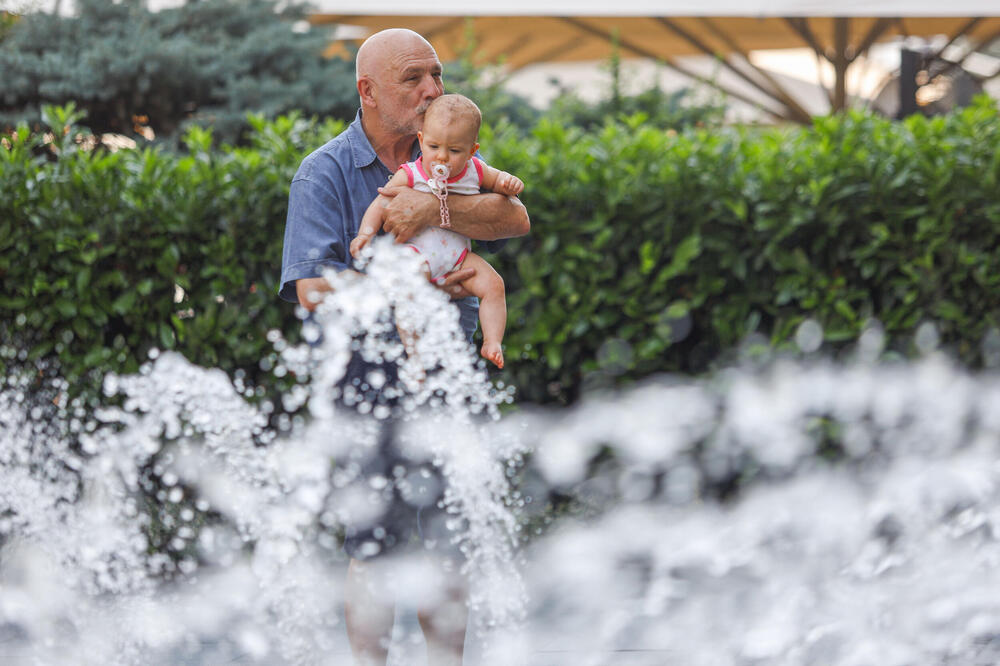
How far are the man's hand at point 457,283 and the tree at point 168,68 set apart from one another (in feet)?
15.0

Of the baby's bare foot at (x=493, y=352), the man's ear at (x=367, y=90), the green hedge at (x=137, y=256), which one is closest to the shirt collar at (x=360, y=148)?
the man's ear at (x=367, y=90)

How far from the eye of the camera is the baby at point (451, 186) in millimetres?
2156

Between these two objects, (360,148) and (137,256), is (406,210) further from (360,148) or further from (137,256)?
(137,256)

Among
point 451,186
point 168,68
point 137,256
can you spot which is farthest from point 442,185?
point 168,68

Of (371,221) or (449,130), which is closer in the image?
(449,130)

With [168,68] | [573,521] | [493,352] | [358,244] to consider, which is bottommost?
[573,521]

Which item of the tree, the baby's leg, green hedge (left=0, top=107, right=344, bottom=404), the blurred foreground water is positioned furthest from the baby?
the tree

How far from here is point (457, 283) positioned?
239cm

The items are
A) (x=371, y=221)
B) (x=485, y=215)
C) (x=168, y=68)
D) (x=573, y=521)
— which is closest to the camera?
(x=371, y=221)

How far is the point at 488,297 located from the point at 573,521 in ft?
8.03

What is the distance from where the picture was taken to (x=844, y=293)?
4375 millimetres

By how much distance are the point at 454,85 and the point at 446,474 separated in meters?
5.29

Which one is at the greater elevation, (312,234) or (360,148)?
(360,148)

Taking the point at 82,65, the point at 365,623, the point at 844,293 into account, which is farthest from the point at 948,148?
the point at 82,65
